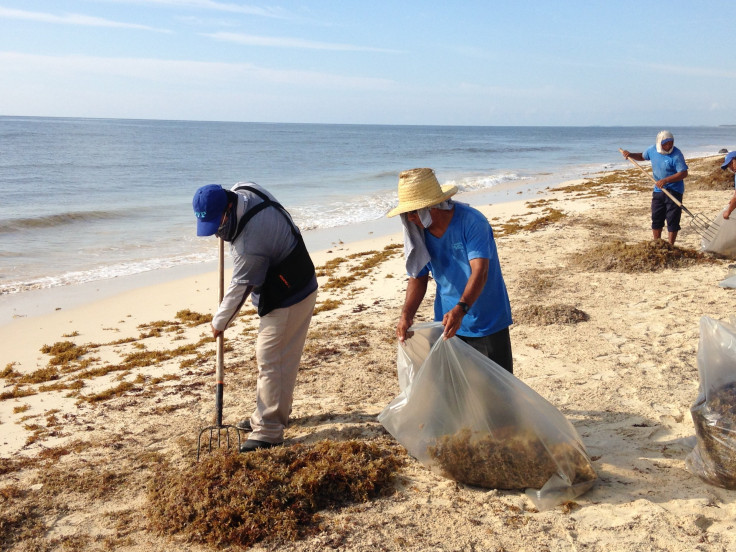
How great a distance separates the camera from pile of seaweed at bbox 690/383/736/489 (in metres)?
2.59

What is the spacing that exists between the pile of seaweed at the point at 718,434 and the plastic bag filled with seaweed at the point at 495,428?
51 centimetres

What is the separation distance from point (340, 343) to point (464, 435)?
8.29 feet

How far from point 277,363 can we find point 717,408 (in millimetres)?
2157

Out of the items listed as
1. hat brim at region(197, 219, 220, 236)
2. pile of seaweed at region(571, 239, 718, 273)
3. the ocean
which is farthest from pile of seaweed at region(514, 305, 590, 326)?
the ocean

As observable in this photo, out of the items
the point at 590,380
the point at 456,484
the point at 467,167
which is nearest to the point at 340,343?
the point at 590,380

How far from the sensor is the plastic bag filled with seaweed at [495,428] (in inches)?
106

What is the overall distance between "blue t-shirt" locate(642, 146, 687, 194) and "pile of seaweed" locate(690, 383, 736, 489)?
509 centimetres

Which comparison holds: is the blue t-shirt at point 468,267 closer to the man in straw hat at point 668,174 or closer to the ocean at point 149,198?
the man in straw hat at point 668,174

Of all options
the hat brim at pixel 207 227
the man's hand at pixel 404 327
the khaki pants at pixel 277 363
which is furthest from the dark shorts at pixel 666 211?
the hat brim at pixel 207 227

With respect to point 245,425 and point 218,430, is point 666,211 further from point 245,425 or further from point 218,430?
point 218,430

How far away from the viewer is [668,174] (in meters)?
7.15

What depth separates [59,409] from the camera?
14.0ft

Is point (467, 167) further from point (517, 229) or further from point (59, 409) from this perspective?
point (59, 409)

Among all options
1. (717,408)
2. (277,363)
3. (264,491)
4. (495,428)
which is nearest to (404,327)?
(495,428)
